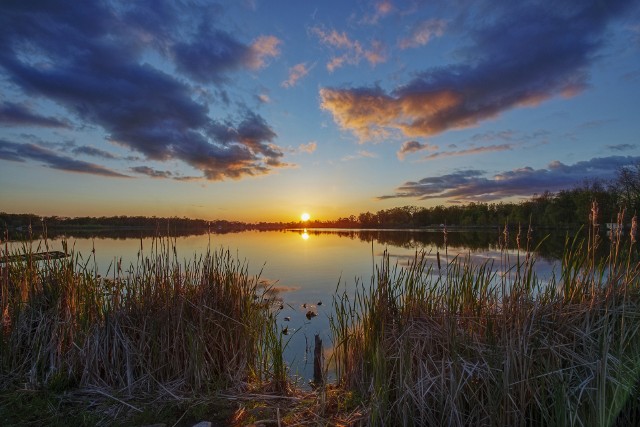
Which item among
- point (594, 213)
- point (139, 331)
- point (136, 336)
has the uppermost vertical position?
point (594, 213)

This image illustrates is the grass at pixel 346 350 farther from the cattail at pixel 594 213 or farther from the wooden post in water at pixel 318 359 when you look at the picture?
the wooden post in water at pixel 318 359

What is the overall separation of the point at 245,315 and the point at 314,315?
535 centimetres

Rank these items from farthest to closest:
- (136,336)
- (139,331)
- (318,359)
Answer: (318,359) → (136,336) → (139,331)

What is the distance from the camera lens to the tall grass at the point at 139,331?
457cm

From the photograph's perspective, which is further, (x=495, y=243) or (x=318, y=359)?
(x=495, y=243)

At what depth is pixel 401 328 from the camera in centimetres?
461

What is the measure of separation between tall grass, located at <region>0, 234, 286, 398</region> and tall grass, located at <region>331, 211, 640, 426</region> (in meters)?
1.74

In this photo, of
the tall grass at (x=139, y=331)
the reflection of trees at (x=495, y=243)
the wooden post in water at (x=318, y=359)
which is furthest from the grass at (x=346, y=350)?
the reflection of trees at (x=495, y=243)

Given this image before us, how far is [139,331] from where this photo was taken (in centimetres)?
476

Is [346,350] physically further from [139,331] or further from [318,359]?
[139,331]

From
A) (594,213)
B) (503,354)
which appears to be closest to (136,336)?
(503,354)

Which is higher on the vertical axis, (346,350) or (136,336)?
(136,336)

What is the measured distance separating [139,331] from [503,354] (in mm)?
4634

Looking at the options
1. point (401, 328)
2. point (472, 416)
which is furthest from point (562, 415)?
point (401, 328)
